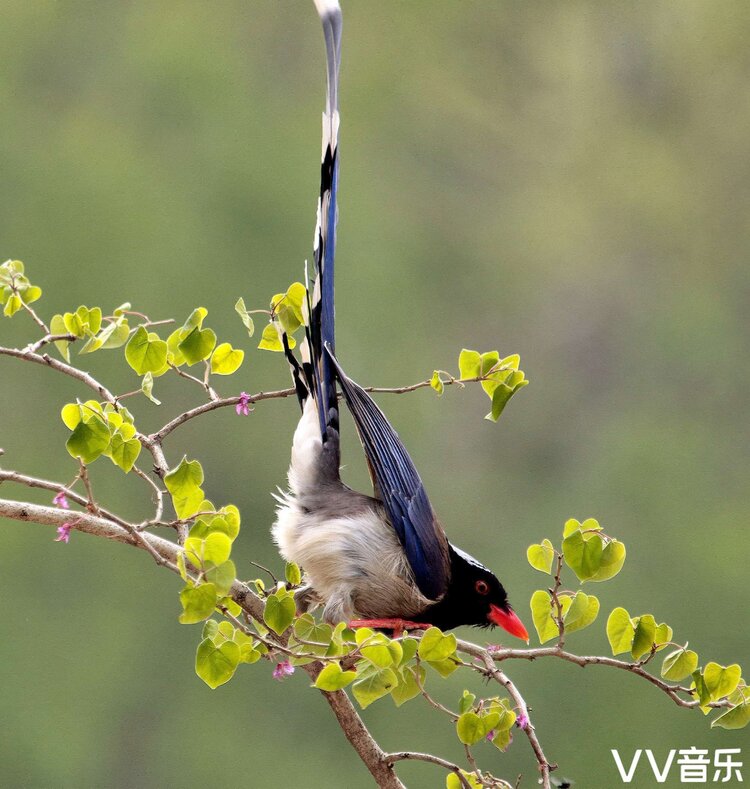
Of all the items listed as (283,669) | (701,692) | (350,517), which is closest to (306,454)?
(350,517)

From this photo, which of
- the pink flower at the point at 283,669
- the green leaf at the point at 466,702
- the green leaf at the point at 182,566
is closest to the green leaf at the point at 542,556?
the green leaf at the point at 466,702

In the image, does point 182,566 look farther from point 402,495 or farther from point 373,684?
point 402,495

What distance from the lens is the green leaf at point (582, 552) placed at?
0.92m

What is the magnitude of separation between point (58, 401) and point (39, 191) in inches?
45.3

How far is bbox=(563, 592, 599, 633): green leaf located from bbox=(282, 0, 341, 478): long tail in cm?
44

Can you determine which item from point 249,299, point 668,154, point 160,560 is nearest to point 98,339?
point 160,560

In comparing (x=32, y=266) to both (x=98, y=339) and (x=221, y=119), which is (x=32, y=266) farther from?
(x=98, y=339)

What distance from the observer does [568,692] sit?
197 inches

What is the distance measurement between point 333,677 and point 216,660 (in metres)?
0.10

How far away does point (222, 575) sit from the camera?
0.79 metres

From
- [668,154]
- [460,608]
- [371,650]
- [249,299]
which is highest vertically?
[668,154]

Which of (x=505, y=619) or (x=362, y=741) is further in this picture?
(x=505, y=619)

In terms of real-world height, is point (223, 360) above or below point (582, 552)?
above

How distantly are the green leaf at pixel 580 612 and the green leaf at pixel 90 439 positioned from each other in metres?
0.43
